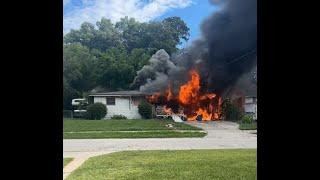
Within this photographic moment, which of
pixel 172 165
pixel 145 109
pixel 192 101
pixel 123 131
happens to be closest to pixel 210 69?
pixel 192 101

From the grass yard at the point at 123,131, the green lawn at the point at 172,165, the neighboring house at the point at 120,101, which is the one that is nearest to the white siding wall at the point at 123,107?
the neighboring house at the point at 120,101

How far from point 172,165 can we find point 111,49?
16.6 m

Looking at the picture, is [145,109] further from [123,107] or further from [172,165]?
[172,165]

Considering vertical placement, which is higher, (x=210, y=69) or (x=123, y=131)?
(x=210, y=69)

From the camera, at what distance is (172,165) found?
6840mm

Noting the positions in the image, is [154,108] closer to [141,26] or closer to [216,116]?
[216,116]

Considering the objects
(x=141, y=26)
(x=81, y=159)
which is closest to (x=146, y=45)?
(x=141, y=26)

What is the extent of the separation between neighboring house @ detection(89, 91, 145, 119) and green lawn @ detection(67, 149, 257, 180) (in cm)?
1122

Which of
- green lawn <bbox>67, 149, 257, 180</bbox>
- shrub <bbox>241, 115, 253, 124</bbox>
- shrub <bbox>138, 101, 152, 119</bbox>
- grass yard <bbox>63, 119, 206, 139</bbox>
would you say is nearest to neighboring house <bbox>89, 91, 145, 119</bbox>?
shrub <bbox>138, 101, 152, 119</bbox>

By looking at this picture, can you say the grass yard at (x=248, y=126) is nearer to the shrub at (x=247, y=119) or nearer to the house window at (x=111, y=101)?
the shrub at (x=247, y=119)

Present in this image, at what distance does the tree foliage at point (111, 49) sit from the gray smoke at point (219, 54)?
128cm
